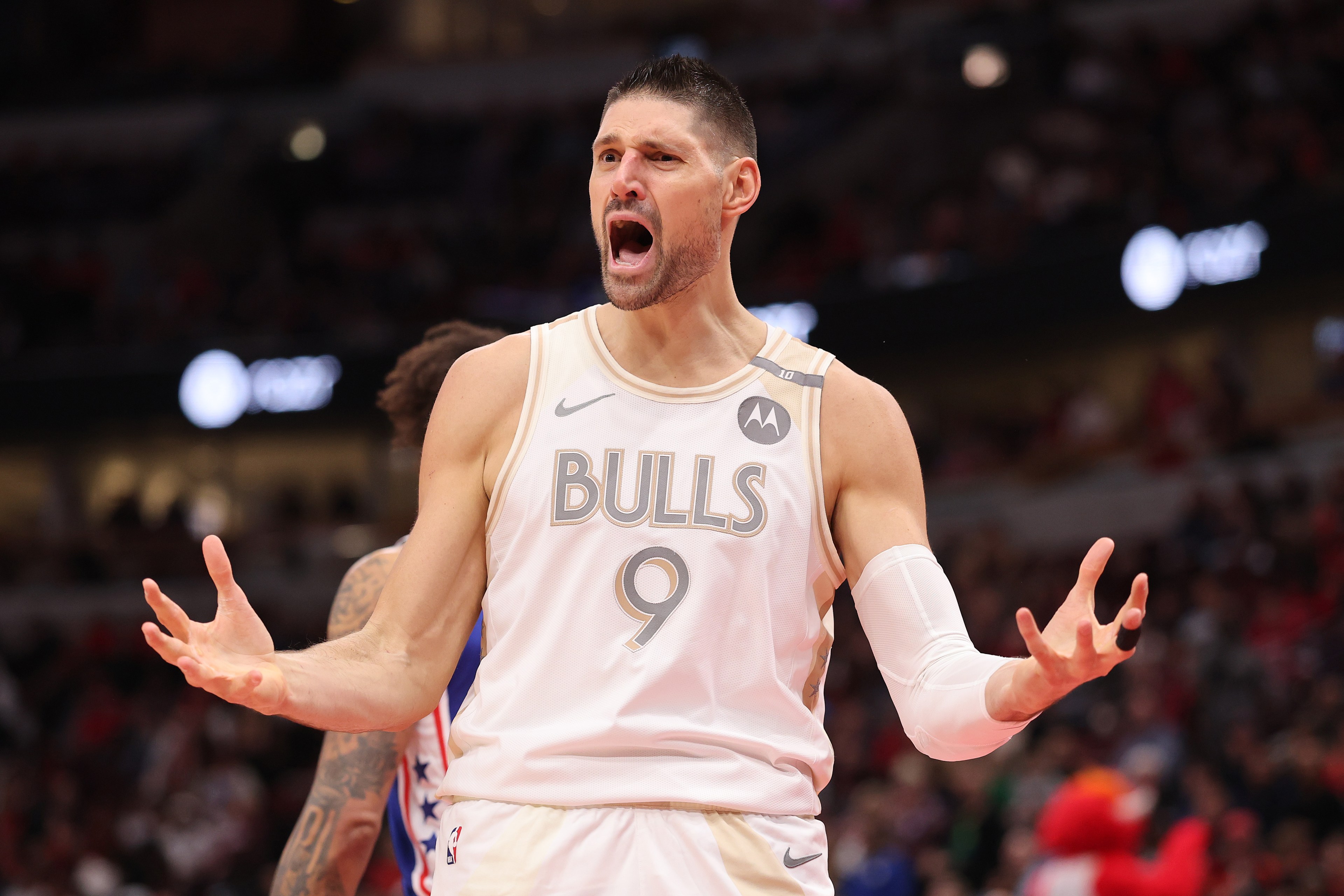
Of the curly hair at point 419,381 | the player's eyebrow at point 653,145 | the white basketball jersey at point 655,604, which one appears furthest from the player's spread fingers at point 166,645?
the curly hair at point 419,381

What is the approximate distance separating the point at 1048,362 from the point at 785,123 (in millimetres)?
4903

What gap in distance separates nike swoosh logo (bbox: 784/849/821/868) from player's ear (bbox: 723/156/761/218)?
114 centimetres

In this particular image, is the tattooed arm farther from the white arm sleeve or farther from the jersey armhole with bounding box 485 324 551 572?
the white arm sleeve

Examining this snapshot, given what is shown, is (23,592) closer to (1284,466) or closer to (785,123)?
(785,123)

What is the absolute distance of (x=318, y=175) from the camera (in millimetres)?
23297

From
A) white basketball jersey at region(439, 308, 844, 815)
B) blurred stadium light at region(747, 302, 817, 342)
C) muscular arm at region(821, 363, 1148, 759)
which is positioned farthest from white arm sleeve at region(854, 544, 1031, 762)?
blurred stadium light at region(747, 302, 817, 342)

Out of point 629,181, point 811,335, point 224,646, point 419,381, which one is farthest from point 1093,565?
point 811,335

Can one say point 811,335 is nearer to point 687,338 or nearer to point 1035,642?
point 687,338

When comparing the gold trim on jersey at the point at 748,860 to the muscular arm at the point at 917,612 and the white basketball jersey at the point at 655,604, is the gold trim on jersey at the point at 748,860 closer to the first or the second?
the white basketball jersey at the point at 655,604

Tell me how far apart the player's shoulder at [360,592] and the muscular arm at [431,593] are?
33.3 inches

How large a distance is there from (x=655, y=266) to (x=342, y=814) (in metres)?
1.60

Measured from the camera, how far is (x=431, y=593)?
279cm

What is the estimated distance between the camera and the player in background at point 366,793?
3598 millimetres

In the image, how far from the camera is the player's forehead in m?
2.78
